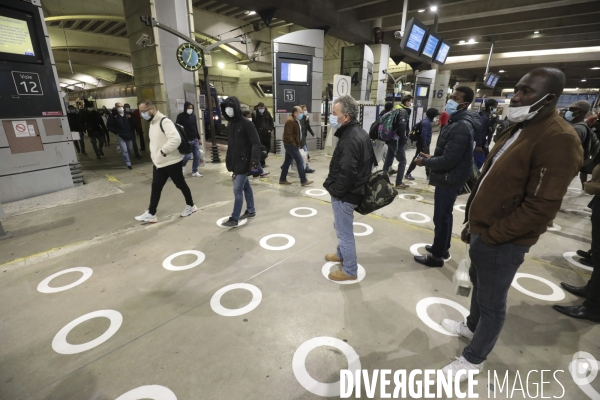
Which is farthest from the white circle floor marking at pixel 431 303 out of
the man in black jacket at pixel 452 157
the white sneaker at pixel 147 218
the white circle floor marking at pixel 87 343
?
the white sneaker at pixel 147 218

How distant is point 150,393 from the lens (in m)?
1.68

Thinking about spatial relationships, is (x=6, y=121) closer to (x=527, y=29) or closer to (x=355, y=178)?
(x=355, y=178)

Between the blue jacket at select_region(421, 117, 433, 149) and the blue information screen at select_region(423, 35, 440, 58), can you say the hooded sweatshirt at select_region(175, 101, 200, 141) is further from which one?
the blue information screen at select_region(423, 35, 440, 58)

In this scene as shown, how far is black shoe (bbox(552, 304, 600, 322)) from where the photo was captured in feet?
7.36

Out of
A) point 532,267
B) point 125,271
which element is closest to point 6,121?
point 125,271

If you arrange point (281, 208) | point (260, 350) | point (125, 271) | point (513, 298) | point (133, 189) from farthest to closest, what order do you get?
1. point (133, 189)
2. point (281, 208)
3. point (125, 271)
4. point (513, 298)
5. point (260, 350)

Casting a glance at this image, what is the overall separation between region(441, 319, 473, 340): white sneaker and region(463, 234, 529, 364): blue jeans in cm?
36

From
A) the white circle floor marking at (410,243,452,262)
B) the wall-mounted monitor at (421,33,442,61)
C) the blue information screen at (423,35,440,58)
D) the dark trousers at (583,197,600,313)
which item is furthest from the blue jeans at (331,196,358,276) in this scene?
the blue information screen at (423,35,440,58)

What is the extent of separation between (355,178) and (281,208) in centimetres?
247

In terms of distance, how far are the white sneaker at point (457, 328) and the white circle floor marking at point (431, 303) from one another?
0.03 metres

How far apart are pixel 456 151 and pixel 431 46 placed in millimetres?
7813

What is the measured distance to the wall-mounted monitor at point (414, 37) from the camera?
22.8ft

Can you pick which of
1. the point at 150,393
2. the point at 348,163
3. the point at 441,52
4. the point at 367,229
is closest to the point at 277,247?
the point at 367,229

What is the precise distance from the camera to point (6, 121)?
4.70 metres
